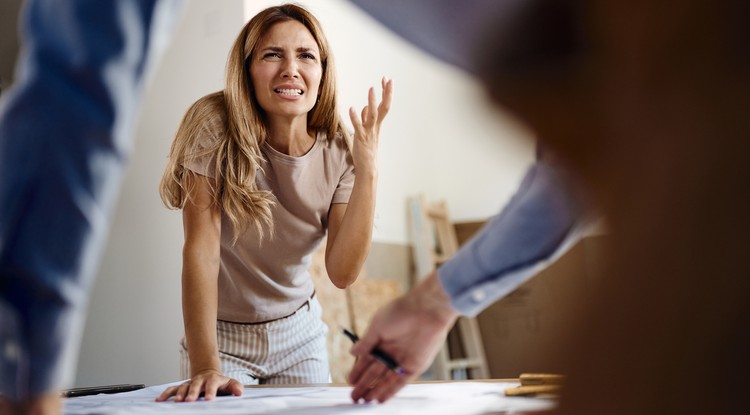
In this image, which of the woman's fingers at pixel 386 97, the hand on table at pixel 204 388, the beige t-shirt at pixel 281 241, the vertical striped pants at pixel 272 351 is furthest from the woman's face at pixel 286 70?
the hand on table at pixel 204 388

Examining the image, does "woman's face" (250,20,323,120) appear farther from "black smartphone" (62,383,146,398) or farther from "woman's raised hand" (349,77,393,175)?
"black smartphone" (62,383,146,398)

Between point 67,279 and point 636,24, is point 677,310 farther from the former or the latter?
point 67,279

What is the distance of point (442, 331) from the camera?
768 mm

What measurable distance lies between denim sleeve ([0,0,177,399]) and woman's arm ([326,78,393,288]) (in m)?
1.21

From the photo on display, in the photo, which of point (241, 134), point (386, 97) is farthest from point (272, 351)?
point (386, 97)

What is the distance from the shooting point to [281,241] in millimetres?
1749

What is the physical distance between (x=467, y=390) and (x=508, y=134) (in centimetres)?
68

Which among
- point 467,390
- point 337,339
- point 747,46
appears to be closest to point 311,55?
point 467,390

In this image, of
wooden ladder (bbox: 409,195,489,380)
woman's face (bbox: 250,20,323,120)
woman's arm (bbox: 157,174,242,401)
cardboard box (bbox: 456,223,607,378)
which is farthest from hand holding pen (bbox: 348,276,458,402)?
cardboard box (bbox: 456,223,607,378)

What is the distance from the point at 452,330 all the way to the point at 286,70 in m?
3.38

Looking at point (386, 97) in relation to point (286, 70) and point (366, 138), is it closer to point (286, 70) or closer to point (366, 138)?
point (366, 138)

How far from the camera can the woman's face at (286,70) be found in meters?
1.74

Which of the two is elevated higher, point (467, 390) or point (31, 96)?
point (31, 96)

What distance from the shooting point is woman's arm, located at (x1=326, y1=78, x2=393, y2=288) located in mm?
1678
